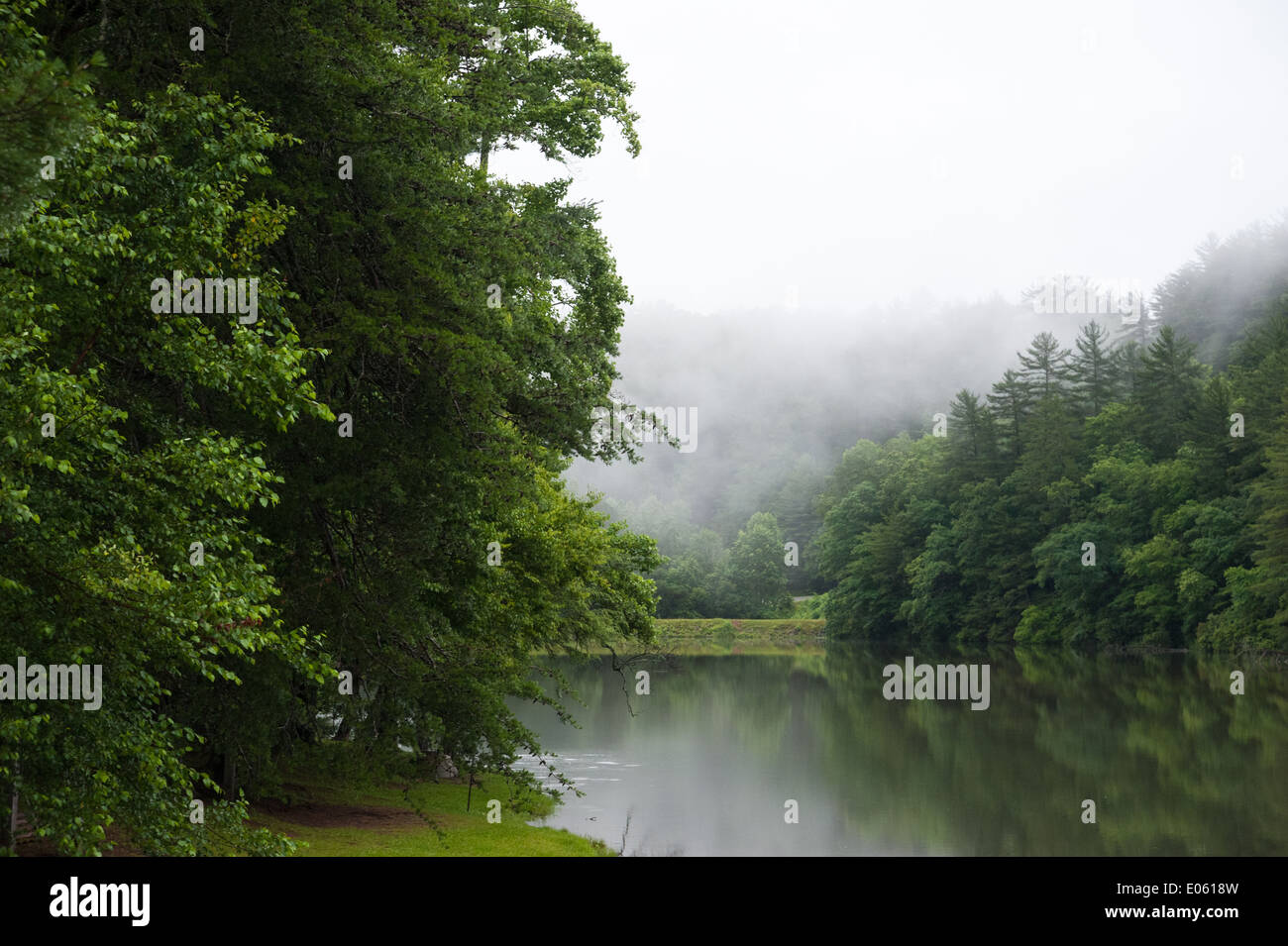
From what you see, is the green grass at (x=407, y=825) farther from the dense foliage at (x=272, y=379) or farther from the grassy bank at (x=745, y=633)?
the grassy bank at (x=745, y=633)

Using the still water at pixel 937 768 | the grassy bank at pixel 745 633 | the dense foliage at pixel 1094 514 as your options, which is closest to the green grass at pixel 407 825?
the still water at pixel 937 768

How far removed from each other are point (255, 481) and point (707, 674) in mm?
52574

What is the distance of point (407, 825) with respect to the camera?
1775cm

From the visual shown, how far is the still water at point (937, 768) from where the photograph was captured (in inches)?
864

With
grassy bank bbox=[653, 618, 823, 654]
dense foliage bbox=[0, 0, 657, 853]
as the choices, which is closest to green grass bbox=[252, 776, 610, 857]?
dense foliage bbox=[0, 0, 657, 853]

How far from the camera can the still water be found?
2195 cm

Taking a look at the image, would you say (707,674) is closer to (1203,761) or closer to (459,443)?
(1203,761)

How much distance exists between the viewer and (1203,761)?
95.1ft

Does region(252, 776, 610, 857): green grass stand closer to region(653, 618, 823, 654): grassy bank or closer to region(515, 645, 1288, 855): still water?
region(515, 645, 1288, 855): still water

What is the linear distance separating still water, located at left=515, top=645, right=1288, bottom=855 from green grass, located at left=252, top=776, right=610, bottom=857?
5.90ft

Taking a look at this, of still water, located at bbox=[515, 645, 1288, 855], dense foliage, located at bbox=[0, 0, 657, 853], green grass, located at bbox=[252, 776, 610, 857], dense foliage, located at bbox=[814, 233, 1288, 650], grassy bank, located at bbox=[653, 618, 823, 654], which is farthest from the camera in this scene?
grassy bank, located at bbox=[653, 618, 823, 654]

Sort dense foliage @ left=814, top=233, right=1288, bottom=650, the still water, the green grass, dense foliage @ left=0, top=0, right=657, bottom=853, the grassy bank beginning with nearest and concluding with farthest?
dense foliage @ left=0, top=0, right=657, bottom=853 < the green grass < the still water < dense foliage @ left=814, top=233, right=1288, bottom=650 < the grassy bank

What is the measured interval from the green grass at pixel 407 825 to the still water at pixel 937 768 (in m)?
1.80

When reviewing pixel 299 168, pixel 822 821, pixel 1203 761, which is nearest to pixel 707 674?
pixel 1203 761
